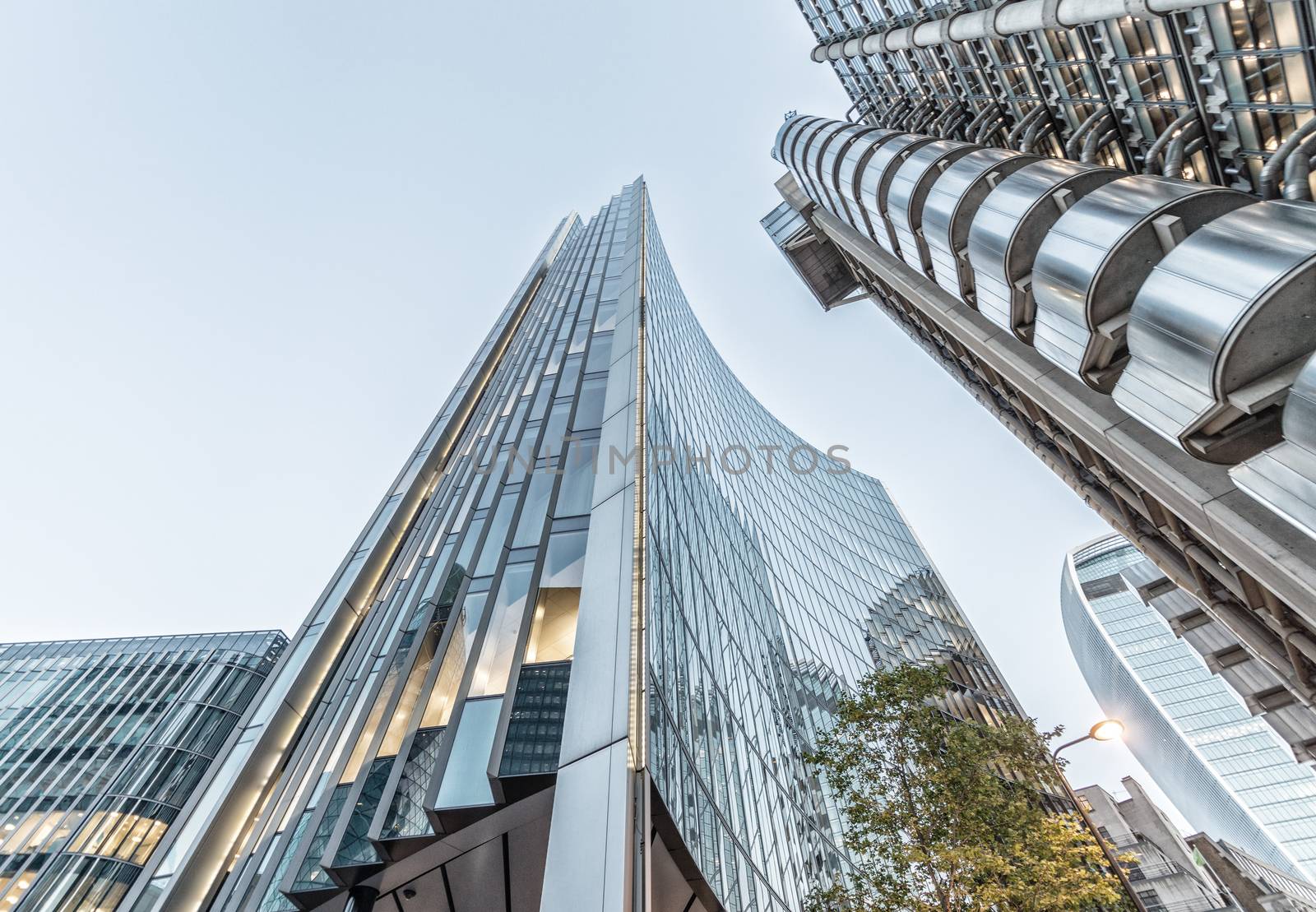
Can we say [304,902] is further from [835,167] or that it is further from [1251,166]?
[835,167]

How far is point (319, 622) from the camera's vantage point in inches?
814

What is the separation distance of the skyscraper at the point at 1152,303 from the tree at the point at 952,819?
5.69 metres

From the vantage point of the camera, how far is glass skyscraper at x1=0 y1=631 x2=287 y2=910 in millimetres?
35875

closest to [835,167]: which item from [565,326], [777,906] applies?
[565,326]

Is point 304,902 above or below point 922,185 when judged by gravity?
below

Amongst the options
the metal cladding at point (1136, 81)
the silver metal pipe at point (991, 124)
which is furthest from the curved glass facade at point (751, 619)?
the silver metal pipe at point (991, 124)

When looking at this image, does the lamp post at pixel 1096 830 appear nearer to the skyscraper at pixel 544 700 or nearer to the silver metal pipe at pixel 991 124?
the skyscraper at pixel 544 700

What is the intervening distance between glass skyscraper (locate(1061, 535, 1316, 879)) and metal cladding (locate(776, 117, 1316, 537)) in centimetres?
12058

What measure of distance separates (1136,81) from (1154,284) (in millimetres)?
7829

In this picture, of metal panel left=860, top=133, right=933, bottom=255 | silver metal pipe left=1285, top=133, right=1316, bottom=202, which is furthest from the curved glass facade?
silver metal pipe left=1285, top=133, right=1316, bottom=202

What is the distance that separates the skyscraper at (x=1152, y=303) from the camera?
7.58 meters

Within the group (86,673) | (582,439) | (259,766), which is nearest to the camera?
(259,766)

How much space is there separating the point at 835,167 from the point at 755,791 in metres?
25.2

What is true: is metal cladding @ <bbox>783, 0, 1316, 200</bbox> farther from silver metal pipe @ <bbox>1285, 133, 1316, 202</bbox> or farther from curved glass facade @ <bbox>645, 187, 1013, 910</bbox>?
curved glass facade @ <bbox>645, 187, 1013, 910</bbox>
